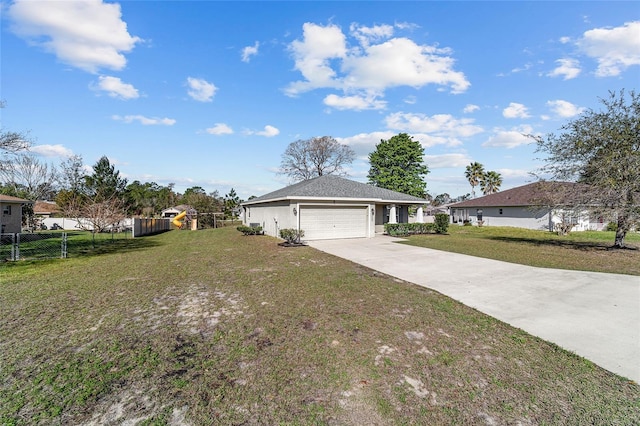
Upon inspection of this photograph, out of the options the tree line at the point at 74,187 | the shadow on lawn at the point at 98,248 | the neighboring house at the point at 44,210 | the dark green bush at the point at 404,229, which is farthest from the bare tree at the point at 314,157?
the neighboring house at the point at 44,210

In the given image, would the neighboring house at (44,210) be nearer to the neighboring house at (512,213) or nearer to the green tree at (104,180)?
the green tree at (104,180)

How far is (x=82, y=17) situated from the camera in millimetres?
8680

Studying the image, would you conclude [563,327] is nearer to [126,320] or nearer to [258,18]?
[126,320]

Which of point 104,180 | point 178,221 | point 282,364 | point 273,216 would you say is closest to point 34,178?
point 104,180

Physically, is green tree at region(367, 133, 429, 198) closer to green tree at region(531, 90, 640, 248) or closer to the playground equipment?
green tree at region(531, 90, 640, 248)

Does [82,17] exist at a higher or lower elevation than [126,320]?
higher

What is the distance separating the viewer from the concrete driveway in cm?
383

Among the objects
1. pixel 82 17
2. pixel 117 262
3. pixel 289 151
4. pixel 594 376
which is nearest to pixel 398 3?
pixel 82 17

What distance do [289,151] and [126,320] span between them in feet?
113

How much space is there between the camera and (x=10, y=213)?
19.0 m

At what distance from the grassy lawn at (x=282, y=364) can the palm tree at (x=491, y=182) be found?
145ft

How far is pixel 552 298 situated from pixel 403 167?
3228 centimetres

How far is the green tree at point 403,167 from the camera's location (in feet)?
118

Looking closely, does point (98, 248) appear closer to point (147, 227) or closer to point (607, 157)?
point (147, 227)
